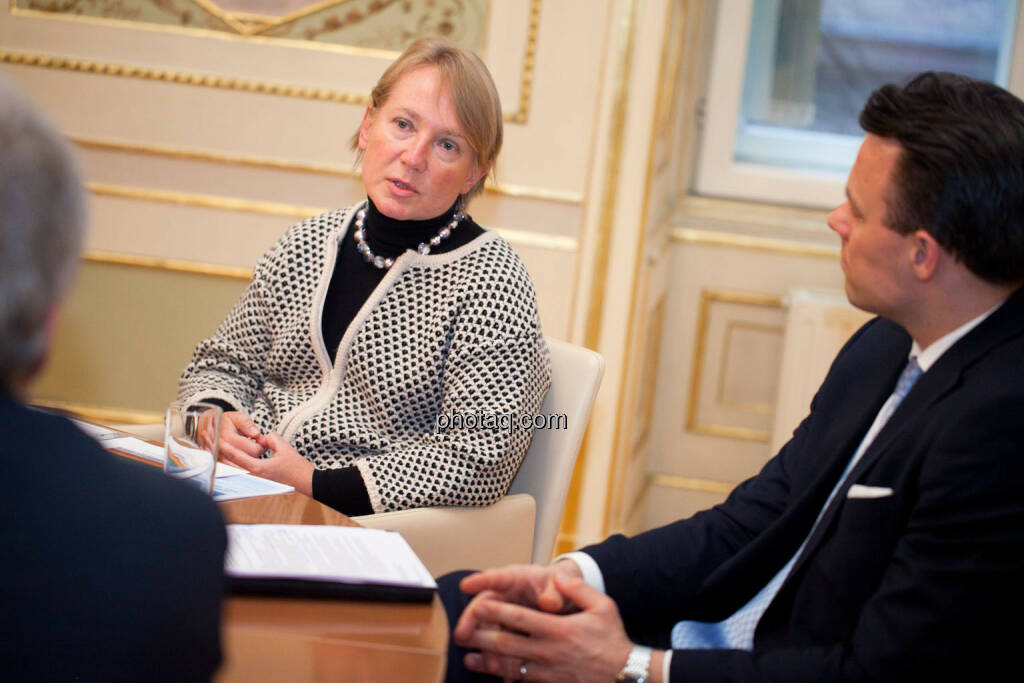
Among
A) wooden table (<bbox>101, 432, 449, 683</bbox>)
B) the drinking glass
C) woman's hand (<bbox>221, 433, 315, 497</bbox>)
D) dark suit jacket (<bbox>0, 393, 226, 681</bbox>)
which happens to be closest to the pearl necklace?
woman's hand (<bbox>221, 433, 315, 497</bbox>)

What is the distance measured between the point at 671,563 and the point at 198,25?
98.2 inches

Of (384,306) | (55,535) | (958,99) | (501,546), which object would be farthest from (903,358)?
(55,535)

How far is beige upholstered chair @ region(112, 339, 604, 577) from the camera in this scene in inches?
70.0

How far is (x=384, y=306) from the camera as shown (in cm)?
202

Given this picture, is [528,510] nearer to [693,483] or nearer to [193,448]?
[193,448]

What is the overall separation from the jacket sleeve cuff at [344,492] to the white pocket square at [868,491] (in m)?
0.82

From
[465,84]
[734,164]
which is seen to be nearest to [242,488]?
[465,84]

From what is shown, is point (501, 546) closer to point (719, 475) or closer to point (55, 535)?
point (55, 535)

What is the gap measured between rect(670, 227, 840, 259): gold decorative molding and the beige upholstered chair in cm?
190

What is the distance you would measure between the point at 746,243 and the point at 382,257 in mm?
2119

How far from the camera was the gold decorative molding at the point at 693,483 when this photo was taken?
400 cm

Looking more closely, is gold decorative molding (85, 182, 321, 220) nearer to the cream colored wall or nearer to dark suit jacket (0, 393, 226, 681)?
the cream colored wall

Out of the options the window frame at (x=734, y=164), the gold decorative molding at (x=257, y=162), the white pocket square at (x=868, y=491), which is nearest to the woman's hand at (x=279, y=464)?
the white pocket square at (x=868, y=491)

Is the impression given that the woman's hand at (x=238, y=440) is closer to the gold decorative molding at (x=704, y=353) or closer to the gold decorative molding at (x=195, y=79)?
the gold decorative molding at (x=195, y=79)
